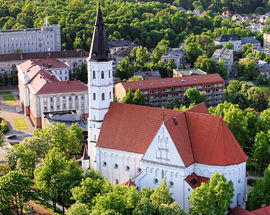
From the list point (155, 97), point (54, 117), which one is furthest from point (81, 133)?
point (155, 97)

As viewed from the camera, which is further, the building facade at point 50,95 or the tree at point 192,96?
the tree at point 192,96

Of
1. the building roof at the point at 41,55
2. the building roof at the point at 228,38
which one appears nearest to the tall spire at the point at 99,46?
the building roof at the point at 41,55

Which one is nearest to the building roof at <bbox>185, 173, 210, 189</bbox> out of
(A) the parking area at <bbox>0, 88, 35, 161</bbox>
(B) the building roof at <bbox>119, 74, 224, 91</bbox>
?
(A) the parking area at <bbox>0, 88, 35, 161</bbox>

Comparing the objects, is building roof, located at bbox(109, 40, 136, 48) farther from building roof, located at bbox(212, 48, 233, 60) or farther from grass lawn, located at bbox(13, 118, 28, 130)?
grass lawn, located at bbox(13, 118, 28, 130)

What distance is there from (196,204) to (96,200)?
12263mm

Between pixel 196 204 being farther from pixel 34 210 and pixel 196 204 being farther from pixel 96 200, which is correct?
pixel 34 210

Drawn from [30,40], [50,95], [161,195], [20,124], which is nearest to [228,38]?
[30,40]

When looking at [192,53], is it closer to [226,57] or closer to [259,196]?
[226,57]

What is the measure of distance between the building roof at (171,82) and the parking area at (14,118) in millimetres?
25039

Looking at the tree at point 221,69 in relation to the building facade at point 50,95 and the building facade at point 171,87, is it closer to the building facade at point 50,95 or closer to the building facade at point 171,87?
the building facade at point 171,87

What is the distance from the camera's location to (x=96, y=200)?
207 feet

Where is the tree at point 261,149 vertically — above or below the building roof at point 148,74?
below

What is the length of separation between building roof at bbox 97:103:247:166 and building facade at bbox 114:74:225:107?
46783 mm

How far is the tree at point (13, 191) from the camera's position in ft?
221
